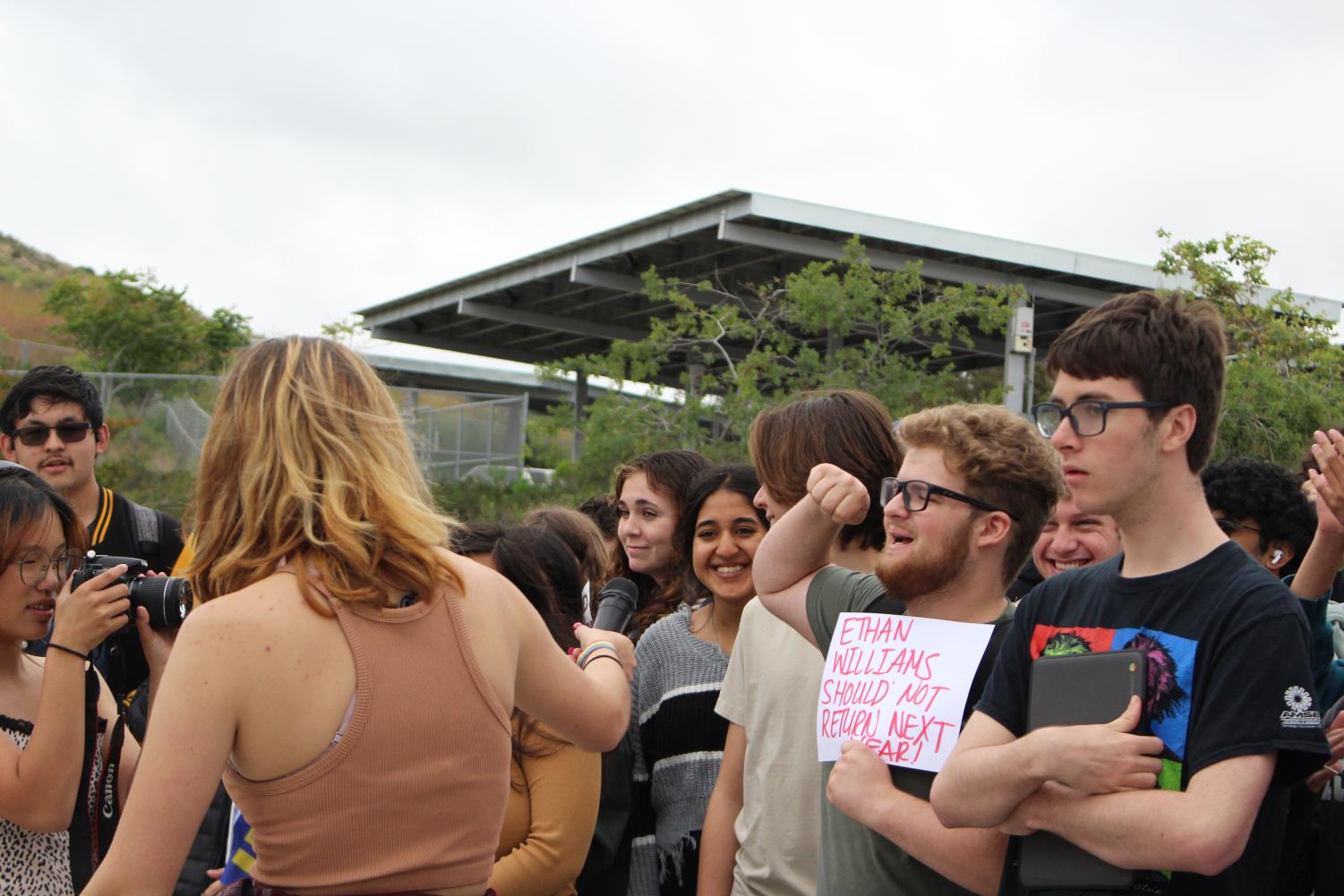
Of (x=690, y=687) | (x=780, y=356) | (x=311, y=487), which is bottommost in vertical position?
(x=690, y=687)

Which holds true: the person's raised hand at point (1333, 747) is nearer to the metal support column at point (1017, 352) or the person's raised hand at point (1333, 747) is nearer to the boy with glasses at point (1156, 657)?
the boy with glasses at point (1156, 657)

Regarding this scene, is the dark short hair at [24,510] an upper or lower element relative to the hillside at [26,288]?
lower

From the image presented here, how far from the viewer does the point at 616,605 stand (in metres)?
3.55

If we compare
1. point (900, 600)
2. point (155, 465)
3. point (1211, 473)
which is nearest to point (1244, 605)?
point (900, 600)

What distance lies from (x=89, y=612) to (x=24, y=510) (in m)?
0.52

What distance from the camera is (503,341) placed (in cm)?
2972

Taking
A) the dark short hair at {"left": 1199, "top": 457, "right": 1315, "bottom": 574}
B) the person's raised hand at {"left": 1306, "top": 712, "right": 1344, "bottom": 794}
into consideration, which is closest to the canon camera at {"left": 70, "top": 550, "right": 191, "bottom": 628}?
the person's raised hand at {"left": 1306, "top": 712, "right": 1344, "bottom": 794}

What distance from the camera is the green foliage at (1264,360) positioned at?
574 inches

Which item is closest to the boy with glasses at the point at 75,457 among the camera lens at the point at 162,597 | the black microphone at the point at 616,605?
the camera lens at the point at 162,597

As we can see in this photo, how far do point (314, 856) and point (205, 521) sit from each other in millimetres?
652


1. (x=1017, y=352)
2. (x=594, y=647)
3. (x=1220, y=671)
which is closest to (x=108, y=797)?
(x=594, y=647)

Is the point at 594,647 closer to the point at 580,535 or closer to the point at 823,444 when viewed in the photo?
the point at 823,444

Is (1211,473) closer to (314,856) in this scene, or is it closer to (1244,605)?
(1244,605)

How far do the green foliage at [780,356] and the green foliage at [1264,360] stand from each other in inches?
102
